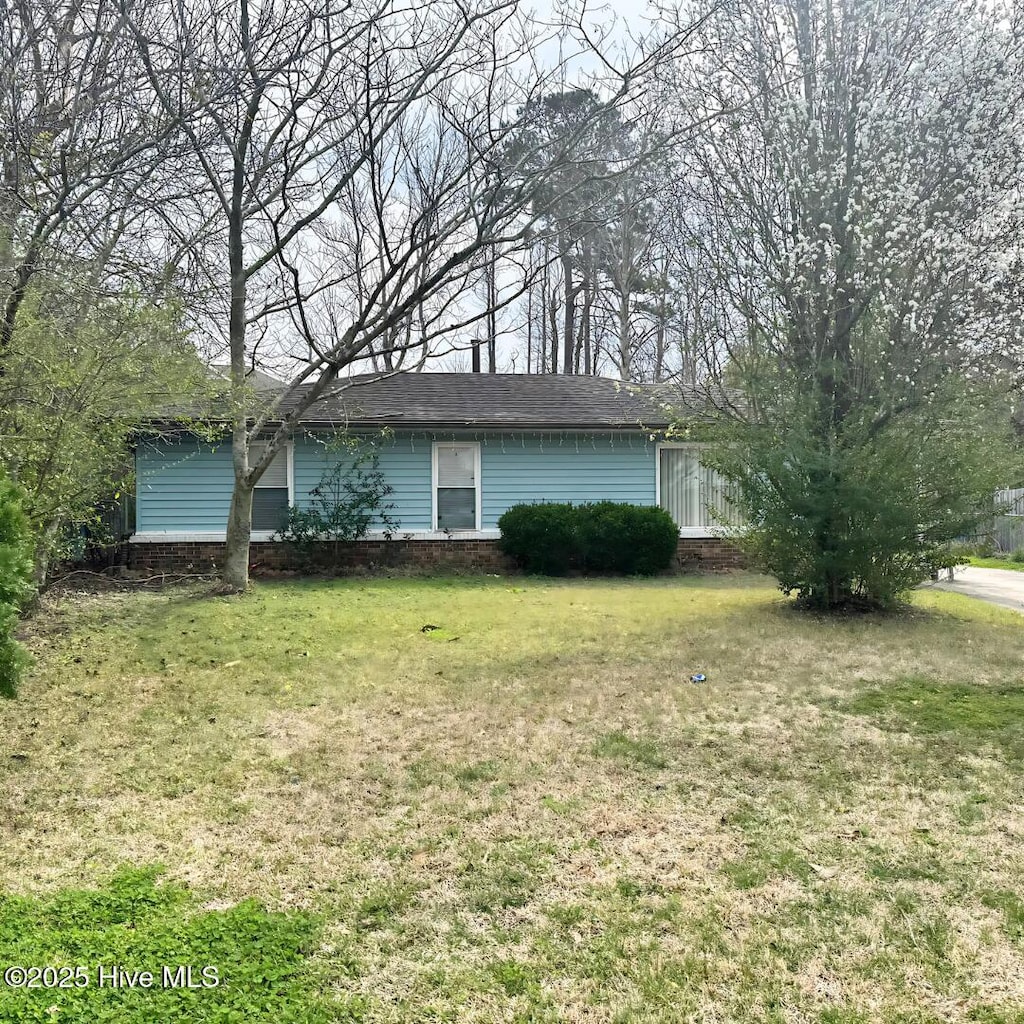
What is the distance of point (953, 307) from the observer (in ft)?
28.6

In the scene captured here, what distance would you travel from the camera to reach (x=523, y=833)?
3.62 m

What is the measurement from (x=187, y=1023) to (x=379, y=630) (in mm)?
6245

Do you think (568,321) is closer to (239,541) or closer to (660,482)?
(660,482)

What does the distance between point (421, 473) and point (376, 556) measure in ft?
5.48

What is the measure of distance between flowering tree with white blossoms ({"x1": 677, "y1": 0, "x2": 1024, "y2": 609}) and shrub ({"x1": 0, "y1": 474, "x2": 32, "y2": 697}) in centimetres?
688

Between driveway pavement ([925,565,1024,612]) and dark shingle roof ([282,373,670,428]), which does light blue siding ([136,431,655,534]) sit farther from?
driveway pavement ([925,565,1024,612])

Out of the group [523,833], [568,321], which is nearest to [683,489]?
[523,833]

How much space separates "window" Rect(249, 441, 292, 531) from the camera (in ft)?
46.4

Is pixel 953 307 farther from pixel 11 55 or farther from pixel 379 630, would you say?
pixel 11 55

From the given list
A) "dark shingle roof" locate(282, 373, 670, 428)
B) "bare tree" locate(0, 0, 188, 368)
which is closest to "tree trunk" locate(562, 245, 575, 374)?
"dark shingle roof" locate(282, 373, 670, 428)

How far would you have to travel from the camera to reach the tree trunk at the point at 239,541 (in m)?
11.2

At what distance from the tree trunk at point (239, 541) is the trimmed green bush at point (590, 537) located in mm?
4451

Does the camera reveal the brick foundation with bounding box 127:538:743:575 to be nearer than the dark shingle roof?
Yes

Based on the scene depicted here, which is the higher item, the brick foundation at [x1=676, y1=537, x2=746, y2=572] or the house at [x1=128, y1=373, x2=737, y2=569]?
the house at [x1=128, y1=373, x2=737, y2=569]
